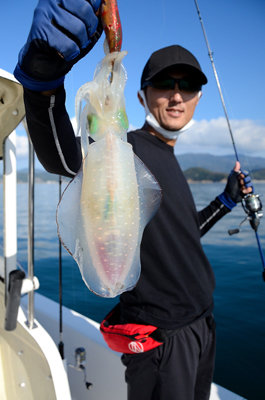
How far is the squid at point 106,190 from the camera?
Answer: 39.1 inches

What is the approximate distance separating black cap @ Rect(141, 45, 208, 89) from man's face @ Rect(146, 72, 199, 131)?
7 centimetres

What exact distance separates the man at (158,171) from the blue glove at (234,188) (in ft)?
3.46

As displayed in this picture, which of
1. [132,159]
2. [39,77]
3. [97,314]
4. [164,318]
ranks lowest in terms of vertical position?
[97,314]

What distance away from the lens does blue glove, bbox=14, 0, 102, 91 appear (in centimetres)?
96

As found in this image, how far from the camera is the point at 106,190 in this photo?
3.24 ft

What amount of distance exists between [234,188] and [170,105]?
1444mm

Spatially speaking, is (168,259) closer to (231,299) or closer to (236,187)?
(236,187)

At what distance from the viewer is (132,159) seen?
1064mm

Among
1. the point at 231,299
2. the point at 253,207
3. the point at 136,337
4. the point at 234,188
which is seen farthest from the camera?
the point at 231,299

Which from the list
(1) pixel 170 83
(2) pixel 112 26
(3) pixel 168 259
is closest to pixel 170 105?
(1) pixel 170 83

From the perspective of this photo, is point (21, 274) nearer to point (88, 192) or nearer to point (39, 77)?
point (88, 192)

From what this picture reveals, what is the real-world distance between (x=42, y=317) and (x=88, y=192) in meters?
3.28

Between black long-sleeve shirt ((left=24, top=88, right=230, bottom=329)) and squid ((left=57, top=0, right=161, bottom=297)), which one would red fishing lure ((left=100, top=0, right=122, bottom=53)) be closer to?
squid ((left=57, top=0, right=161, bottom=297))

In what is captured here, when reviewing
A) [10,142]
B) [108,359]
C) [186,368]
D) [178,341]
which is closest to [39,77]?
[10,142]
